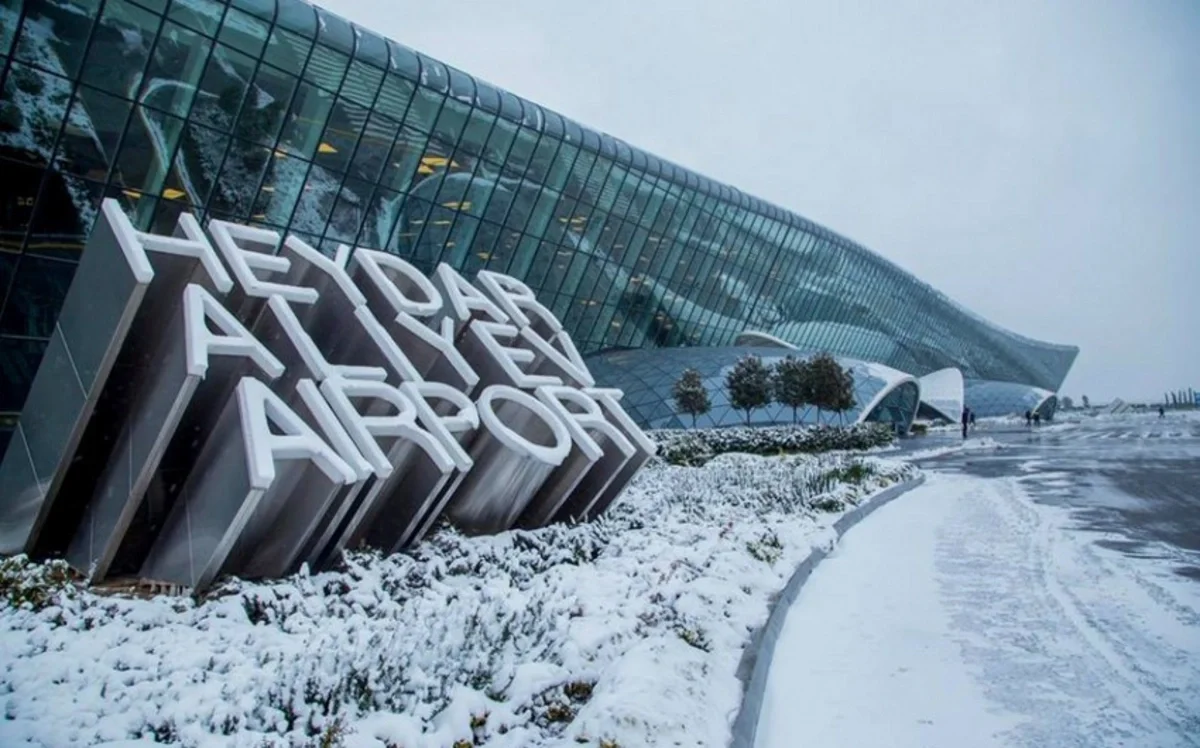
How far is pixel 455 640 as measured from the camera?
5301mm

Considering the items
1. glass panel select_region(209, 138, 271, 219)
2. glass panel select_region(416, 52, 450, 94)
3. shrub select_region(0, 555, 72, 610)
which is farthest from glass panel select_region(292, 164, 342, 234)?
shrub select_region(0, 555, 72, 610)

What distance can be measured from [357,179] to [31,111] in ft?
25.2

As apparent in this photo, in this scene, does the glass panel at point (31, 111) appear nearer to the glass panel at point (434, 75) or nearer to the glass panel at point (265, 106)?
the glass panel at point (265, 106)

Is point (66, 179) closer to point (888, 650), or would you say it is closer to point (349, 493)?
point (349, 493)

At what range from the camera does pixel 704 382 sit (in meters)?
32.0

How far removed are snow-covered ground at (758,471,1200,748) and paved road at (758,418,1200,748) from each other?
15mm

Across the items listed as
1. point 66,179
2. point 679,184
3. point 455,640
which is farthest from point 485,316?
point 679,184

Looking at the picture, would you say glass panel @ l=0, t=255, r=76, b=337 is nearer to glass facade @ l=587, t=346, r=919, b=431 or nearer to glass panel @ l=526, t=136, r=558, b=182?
glass panel @ l=526, t=136, r=558, b=182

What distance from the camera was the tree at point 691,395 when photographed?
27.9m

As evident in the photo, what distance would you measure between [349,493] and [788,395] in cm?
2492

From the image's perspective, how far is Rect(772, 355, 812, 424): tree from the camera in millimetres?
29234

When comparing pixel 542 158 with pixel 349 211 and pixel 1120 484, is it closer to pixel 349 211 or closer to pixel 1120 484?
pixel 349 211

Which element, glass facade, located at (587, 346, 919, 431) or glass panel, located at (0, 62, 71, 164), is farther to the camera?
glass facade, located at (587, 346, 919, 431)

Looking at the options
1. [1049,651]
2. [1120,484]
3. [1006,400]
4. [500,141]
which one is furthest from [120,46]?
[1006,400]
